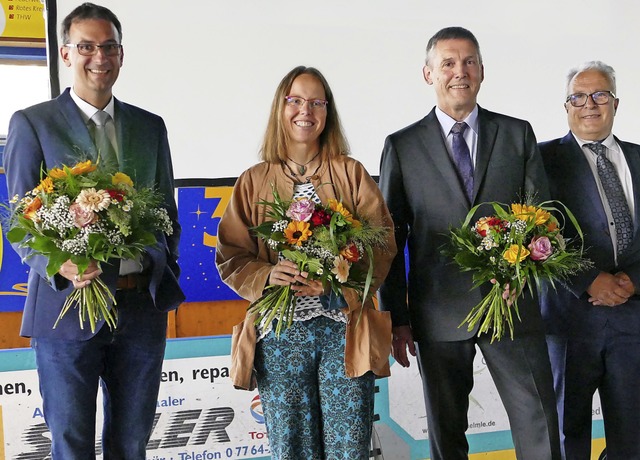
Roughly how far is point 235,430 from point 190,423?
0.26 meters

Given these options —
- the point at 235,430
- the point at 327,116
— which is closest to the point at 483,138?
the point at 327,116

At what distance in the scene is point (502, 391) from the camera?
9.98 ft

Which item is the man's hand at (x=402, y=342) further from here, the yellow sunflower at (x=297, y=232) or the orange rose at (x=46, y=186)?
the orange rose at (x=46, y=186)

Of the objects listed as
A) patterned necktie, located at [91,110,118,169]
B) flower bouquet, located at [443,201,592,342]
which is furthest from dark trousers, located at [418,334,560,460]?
patterned necktie, located at [91,110,118,169]

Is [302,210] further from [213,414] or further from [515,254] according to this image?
[213,414]

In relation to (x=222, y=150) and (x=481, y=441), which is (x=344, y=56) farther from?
(x=481, y=441)

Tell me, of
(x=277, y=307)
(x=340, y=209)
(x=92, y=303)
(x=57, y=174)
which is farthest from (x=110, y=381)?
(x=340, y=209)

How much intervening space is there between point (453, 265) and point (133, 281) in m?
1.19

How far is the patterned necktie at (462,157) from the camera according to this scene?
304 cm

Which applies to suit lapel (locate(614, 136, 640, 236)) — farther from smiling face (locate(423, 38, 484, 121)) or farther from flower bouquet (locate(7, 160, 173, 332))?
flower bouquet (locate(7, 160, 173, 332))

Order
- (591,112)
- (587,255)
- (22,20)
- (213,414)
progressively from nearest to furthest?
(587,255)
(591,112)
(22,20)
(213,414)

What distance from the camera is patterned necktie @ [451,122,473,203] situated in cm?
304

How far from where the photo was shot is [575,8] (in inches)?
205

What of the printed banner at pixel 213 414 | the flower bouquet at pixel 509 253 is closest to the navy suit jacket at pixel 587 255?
the flower bouquet at pixel 509 253
